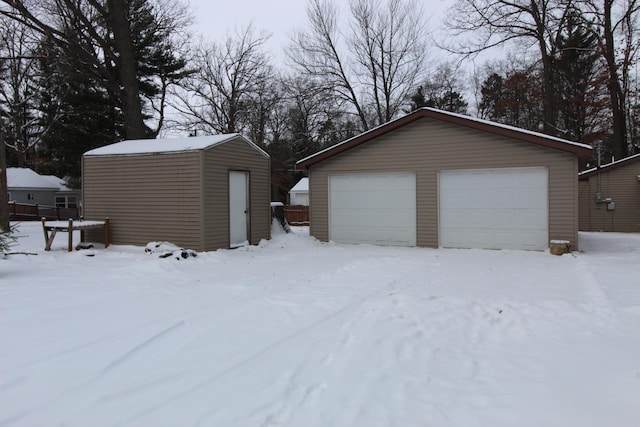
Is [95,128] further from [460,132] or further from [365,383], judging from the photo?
[365,383]

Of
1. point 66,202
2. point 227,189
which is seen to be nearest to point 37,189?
point 66,202

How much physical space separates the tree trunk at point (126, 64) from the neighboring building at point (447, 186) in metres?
8.73

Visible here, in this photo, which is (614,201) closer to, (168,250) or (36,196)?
(168,250)

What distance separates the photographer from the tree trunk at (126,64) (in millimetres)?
17562

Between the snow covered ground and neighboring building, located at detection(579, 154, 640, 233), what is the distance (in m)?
12.6

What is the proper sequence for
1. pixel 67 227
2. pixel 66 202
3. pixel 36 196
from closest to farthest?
pixel 67 227, pixel 36 196, pixel 66 202

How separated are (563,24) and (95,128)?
2366cm

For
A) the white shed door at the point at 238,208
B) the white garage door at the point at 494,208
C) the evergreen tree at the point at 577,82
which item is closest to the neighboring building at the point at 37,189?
the white shed door at the point at 238,208

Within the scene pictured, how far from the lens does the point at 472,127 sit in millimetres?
11828

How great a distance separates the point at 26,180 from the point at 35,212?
13.4 feet

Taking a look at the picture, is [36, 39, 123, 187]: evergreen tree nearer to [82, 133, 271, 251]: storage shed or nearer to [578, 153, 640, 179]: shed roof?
[82, 133, 271, 251]: storage shed

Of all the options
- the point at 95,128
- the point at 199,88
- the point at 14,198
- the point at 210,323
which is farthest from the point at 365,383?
the point at 14,198

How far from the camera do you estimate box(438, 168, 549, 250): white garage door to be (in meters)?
11.4

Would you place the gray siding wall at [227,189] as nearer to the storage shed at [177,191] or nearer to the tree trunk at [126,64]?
the storage shed at [177,191]
